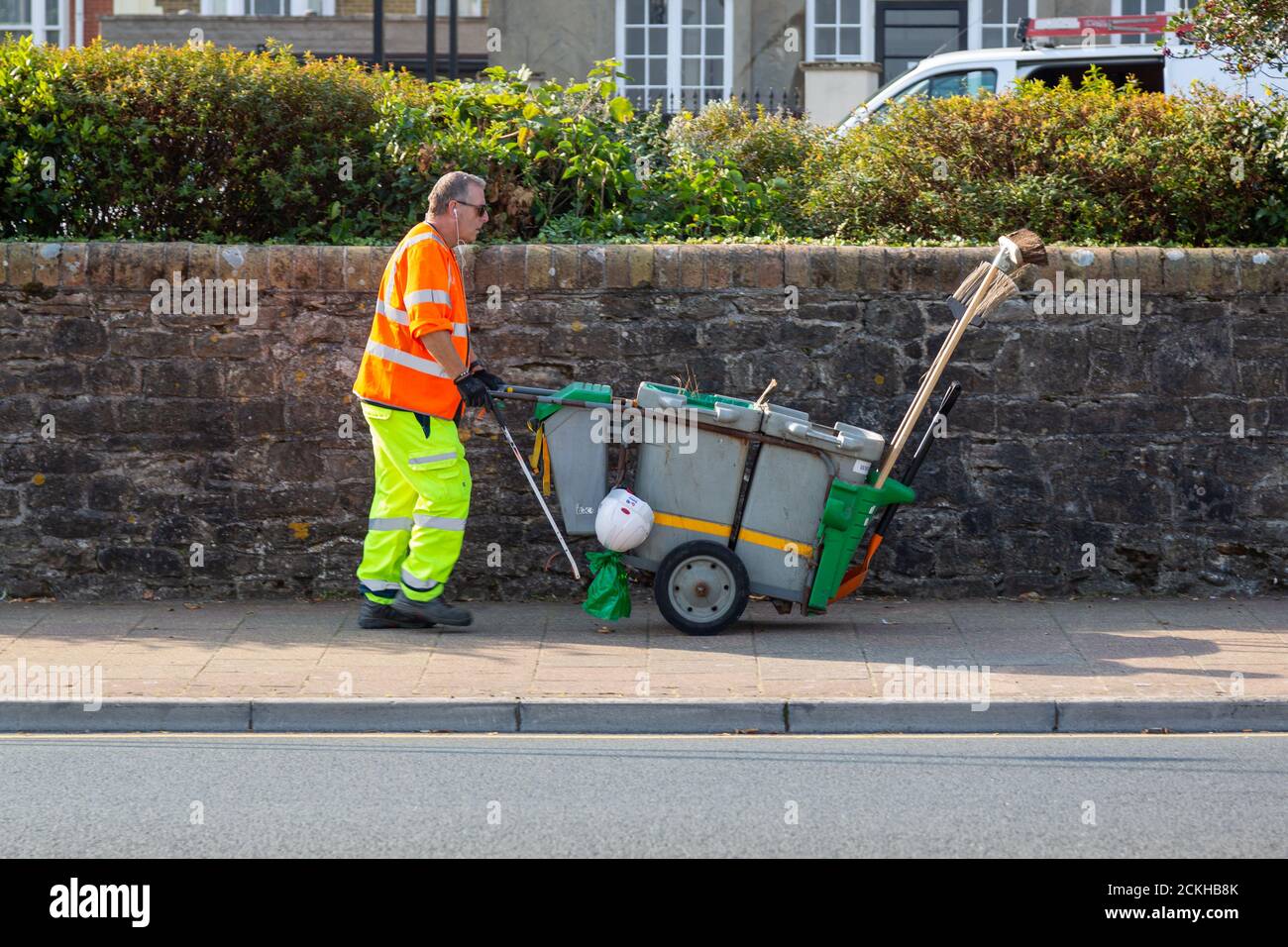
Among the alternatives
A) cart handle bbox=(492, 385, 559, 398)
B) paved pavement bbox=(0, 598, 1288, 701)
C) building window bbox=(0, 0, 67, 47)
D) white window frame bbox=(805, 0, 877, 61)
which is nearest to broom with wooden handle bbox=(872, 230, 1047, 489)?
paved pavement bbox=(0, 598, 1288, 701)

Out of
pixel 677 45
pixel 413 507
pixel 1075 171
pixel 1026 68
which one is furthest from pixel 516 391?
pixel 677 45

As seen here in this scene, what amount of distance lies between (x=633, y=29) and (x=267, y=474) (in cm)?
1725

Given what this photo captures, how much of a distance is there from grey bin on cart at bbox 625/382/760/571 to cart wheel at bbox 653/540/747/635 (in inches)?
3.3

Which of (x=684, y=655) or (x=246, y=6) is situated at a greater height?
(x=246, y=6)

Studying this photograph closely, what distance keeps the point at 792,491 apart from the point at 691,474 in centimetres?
48

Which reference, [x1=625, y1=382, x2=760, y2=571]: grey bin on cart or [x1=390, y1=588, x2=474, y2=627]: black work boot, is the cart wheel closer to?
[x1=625, y1=382, x2=760, y2=571]: grey bin on cart

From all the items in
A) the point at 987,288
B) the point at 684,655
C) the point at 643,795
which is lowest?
the point at 643,795

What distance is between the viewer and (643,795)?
19.1ft

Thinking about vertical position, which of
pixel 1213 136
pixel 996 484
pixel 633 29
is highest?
pixel 633 29

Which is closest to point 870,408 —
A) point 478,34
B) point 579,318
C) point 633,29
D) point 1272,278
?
point 579,318

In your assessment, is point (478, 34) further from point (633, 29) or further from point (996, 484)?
point (996, 484)

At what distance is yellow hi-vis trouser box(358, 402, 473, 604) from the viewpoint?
316 inches

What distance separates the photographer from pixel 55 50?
10.1m

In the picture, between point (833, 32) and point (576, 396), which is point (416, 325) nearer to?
point (576, 396)
